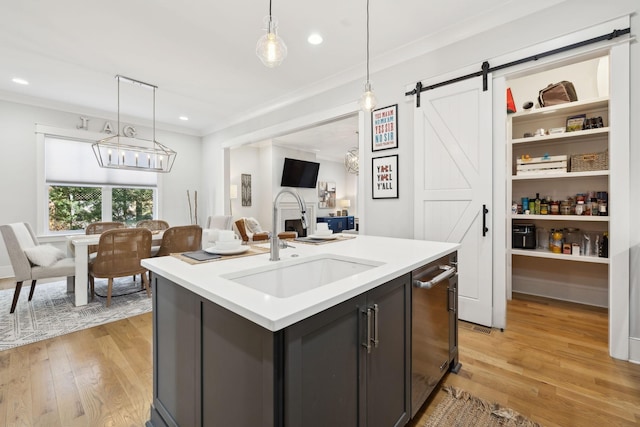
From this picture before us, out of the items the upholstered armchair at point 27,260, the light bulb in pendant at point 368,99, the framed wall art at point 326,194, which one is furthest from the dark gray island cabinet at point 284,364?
the framed wall art at point 326,194

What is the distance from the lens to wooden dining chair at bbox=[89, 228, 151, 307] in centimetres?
317

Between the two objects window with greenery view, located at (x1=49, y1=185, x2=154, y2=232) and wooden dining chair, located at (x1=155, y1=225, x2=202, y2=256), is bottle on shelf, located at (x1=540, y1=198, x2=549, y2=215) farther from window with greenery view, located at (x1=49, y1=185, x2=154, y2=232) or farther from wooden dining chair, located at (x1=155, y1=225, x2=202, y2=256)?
window with greenery view, located at (x1=49, y1=185, x2=154, y2=232)

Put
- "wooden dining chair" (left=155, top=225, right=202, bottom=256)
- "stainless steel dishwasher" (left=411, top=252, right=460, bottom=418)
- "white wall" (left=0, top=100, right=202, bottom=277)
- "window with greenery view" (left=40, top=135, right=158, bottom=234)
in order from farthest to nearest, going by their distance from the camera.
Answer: "window with greenery view" (left=40, top=135, right=158, bottom=234) → "white wall" (left=0, top=100, right=202, bottom=277) → "wooden dining chair" (left=155, top=225, right=202, bottom=256) → "stainless steel dishwasher" (left=411, top=252, right=460, bottom=418)

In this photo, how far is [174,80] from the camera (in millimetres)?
3861

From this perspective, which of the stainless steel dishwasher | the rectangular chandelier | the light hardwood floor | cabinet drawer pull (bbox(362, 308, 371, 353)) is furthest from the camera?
the rectangular chandelier

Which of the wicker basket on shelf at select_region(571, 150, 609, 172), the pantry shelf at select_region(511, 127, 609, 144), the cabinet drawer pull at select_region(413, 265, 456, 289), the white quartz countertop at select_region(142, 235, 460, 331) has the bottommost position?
the cabinet drawer pull at select_region(413, 265, 456, 289)

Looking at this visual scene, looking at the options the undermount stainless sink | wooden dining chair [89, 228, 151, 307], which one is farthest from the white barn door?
wooden dining chair [89, 228, 151, 307]

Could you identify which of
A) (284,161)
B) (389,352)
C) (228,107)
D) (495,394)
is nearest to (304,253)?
(389,352)

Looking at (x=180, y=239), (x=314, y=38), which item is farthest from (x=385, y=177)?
(x=180, y=239)

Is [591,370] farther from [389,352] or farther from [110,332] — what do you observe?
[110,332]

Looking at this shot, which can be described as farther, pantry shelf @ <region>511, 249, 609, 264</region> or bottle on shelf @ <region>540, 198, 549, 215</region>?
bottle on shelf @ <region>540, 198, 549, 215</region>

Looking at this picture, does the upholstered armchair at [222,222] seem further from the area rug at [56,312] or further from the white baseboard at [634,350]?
the white baseboard at [634,350]

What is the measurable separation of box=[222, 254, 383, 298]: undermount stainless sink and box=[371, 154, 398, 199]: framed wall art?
1.80 meters

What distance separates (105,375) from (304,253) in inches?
63.9
